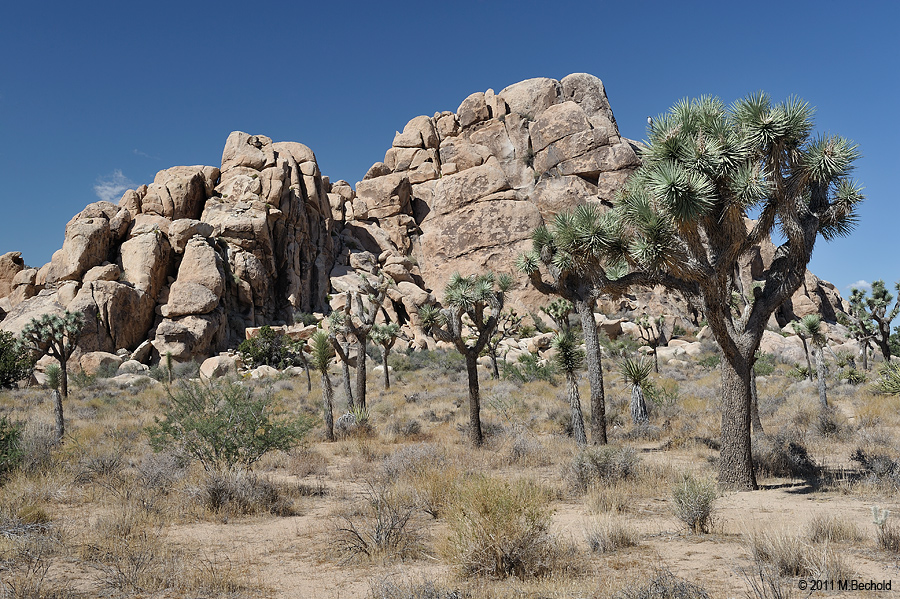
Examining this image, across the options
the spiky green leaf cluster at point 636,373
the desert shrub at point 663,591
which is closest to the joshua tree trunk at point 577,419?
the spiky green leaf cluster at point 636,373

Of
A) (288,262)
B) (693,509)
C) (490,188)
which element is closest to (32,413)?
(693,509)

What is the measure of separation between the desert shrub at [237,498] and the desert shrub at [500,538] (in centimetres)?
342

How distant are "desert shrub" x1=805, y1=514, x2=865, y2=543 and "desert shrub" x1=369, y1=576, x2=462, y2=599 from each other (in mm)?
3939

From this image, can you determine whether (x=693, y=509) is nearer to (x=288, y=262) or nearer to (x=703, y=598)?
(x=703, y=598)

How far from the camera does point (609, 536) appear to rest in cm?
552

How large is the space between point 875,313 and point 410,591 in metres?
30.8

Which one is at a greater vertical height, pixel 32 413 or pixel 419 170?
pixel 419 170

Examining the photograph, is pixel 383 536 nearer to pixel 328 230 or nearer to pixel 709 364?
pixel 709 364

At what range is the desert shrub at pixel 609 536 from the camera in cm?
540

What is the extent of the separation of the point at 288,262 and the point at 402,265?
1025 centimetres

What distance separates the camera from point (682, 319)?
4588cm

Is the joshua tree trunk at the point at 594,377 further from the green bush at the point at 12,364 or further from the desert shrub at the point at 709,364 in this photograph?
the green bush at the point at 12,364

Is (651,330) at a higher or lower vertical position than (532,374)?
higher

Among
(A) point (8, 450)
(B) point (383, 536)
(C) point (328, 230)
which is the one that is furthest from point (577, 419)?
(C) point (328, 230)
